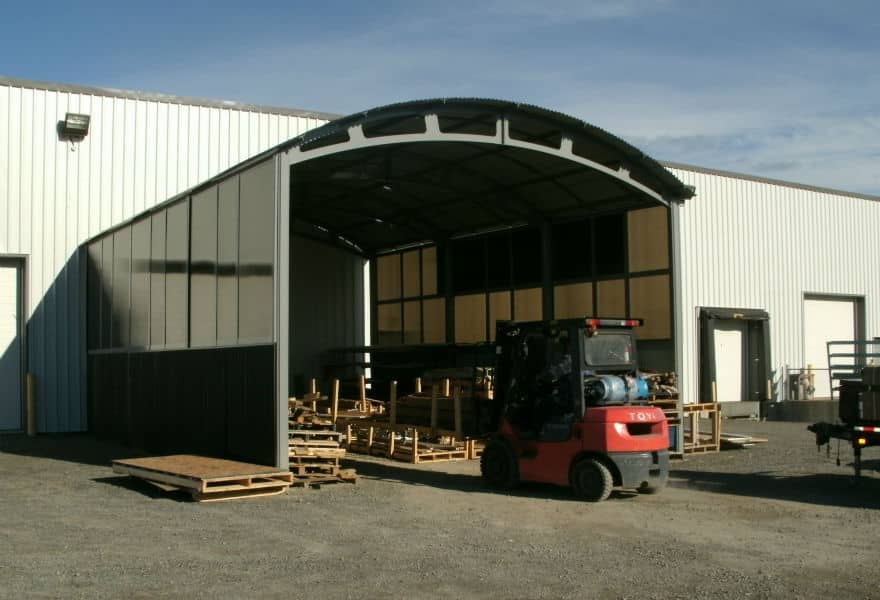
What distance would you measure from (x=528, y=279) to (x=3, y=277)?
39.9 feet

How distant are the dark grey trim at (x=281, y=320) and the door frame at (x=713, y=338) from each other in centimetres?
1621

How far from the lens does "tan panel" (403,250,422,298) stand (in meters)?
27.0

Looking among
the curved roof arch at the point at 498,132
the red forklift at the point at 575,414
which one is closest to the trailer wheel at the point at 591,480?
the red forklift at the point at 575,414

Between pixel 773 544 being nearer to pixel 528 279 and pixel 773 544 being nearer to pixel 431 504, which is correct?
pixel 431 504

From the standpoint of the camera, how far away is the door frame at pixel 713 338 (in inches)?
1044

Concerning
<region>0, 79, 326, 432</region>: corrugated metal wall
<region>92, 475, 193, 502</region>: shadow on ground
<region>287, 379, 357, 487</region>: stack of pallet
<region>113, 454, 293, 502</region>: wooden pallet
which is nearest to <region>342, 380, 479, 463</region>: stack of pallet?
<region>287, 379, 357, 487</region>: stack of pallet

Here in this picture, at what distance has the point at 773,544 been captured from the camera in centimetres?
981

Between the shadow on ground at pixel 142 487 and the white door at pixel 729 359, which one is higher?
the white door at pixel 729 359

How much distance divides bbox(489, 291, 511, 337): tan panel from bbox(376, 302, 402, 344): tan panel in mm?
3895

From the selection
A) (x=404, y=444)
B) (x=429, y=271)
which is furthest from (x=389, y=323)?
(x=404, y=444)

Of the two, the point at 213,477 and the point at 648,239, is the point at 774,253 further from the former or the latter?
the point at 213,477

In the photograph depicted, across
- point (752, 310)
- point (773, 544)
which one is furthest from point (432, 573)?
point (752, 310)

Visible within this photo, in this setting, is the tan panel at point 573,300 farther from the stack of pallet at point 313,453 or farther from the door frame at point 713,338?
the stack of pallet at point 313,453

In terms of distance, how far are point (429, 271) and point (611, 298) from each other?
7351 mm
